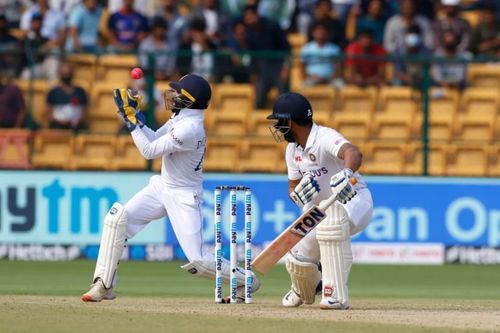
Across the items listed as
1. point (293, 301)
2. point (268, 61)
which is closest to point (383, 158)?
point (268, 61)

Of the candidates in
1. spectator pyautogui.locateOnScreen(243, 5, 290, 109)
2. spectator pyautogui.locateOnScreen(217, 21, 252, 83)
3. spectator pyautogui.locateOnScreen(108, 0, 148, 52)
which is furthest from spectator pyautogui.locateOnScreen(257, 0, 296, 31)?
spectator pyautogui.locateOnScreen(217, 21, 252, 83)

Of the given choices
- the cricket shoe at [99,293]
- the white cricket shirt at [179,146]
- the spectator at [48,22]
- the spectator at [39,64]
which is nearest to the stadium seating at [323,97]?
the spectator at [39,64]

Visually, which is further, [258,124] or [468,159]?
[258,124]

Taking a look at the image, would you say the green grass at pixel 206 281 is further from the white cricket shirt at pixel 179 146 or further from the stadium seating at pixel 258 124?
the white cricket shirt at pixel 179 146

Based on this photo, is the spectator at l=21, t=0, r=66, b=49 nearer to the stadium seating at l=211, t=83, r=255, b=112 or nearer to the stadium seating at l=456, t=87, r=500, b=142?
the stadium seating at l=211, t=83, r=255, b=112

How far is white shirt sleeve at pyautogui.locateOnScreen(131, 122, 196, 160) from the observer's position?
33.3ft

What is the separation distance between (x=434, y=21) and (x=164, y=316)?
9646 mm

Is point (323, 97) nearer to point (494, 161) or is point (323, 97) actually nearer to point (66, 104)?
point (494, 161)

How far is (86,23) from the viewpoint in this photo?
18.0m

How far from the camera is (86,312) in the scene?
954 centimetres

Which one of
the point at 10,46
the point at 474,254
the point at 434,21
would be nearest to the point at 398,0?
the point at 434,21

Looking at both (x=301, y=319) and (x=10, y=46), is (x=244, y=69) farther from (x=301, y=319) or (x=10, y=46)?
(x=301, y=319)

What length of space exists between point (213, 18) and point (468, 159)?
442cm

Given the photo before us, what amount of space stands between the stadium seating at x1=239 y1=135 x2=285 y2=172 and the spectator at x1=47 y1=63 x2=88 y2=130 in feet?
6.94
